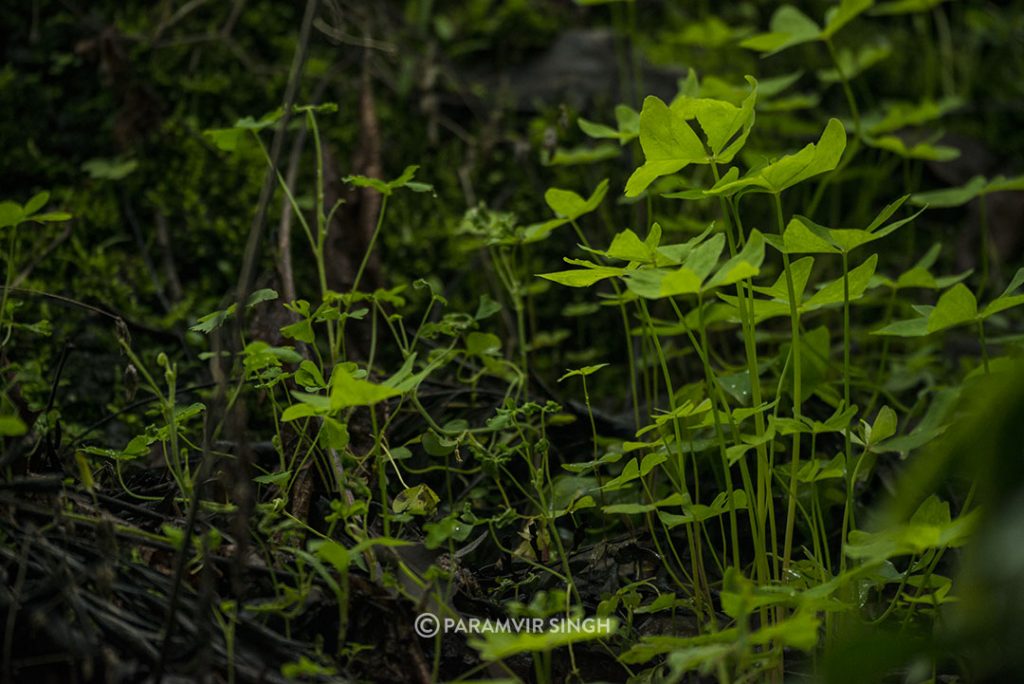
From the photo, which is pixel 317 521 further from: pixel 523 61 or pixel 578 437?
pixel 523 61

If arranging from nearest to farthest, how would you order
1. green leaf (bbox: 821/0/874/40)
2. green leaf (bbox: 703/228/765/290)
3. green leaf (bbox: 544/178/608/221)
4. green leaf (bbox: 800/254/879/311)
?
green leaf (bbox: 703/228/765/290), green leaf (bbox: 800/254/879/311), green leaf (bbox: 544/178/608/221), green leaf (bbox: 821/0/874/40)

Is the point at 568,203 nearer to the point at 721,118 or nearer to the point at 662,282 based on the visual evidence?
the point at 721,118

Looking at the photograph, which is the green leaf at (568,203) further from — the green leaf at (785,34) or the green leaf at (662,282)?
the green leaf at (785,34)

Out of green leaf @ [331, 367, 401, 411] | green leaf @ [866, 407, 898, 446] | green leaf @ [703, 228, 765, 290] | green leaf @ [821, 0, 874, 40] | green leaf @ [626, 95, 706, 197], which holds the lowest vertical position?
green leaf @ [866, 407, 898, 446]

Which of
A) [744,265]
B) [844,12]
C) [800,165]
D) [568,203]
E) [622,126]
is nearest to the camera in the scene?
[744,265]

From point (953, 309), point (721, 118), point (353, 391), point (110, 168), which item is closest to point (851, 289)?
point (953, 309)

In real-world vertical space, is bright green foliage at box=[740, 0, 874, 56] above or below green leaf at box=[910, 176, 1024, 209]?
above

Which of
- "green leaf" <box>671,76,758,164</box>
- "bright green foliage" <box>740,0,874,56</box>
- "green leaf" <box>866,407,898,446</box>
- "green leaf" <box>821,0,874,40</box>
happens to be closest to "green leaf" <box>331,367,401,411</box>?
"green leaf" <box>671,76,758,164</box>

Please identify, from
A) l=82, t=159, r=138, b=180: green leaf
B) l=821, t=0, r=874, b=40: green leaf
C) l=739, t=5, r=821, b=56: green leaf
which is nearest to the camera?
l=821, t=0, r=874, b=40: green leaf

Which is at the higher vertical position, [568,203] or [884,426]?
[568,203]

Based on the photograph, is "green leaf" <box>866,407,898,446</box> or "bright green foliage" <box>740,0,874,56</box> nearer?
"green leaf" <box>866,407,898,446</box>

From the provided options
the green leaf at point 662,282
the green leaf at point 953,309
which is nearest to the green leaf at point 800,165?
the green leaf at point 662,282

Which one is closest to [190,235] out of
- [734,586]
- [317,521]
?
[317,521]

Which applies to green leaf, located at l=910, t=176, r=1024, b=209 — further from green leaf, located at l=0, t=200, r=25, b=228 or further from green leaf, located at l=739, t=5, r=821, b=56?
green leaf, located at l=0, t=200, r=25, b=228
